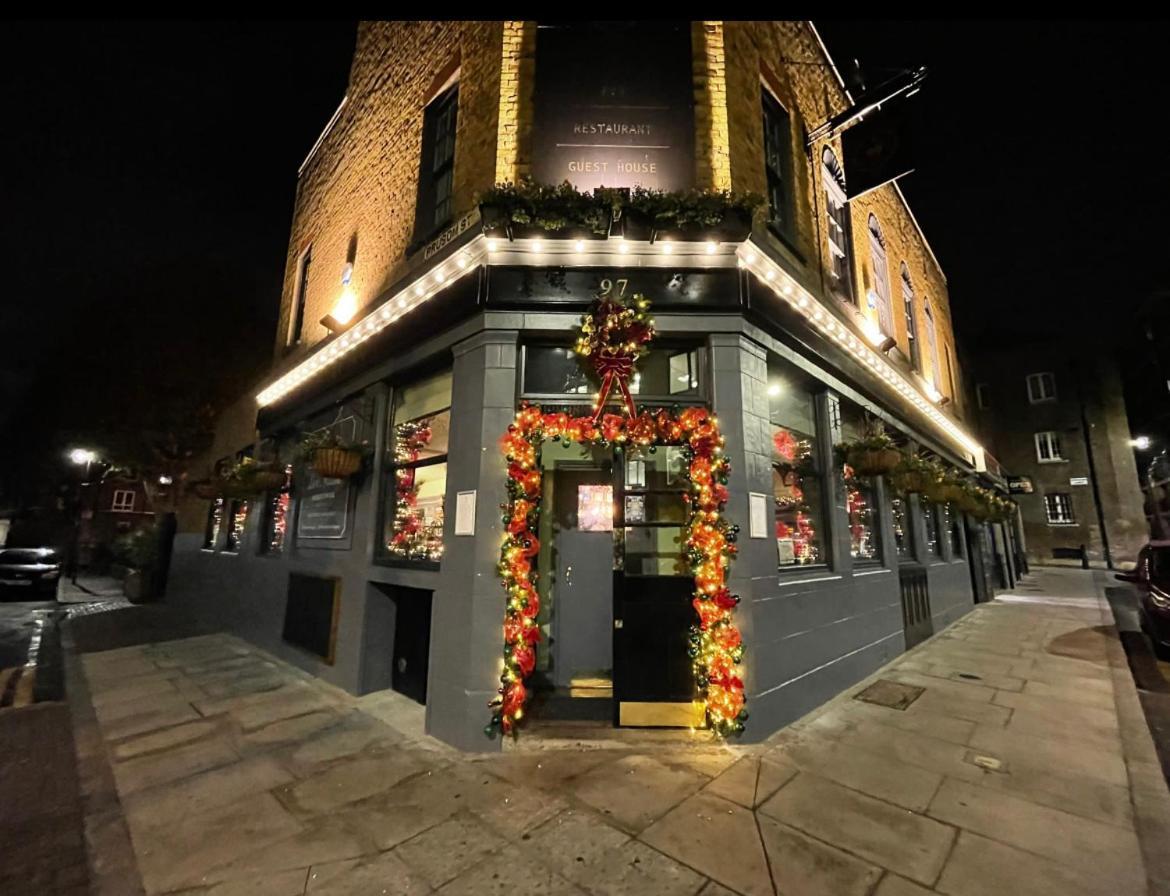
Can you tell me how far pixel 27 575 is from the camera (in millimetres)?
15500

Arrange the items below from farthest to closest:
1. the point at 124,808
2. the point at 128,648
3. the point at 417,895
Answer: the point at 128,648
the point at 124,808
the point at 417,895

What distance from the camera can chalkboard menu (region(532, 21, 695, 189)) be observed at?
6.05 m

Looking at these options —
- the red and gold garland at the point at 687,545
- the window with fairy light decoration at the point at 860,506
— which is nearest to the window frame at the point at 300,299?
the red and gold garland at the point at 687,545

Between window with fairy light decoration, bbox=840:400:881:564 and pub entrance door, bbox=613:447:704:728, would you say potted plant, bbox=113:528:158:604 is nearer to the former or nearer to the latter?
pub entrance door, bbox=613:447:704:728

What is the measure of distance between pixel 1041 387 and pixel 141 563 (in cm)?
4918

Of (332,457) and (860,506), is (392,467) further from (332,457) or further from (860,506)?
(860,506)

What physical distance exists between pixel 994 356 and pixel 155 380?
49.0 meters

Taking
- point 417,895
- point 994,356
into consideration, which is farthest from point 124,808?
point 994,356

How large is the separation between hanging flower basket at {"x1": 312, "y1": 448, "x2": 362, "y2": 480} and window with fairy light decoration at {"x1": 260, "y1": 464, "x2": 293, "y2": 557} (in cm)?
311

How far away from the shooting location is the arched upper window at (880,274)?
A: 10359mm

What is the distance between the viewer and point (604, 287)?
539 cm

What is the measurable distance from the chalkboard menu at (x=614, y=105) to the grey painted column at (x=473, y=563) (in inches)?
104

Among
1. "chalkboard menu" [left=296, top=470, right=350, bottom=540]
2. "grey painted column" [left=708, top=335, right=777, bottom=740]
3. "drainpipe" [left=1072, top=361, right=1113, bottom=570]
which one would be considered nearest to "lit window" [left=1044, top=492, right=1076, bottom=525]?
"drainpipe" [left=1072, top=361, right=1113, bottom=570]

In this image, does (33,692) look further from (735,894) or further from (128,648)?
(735,894)
